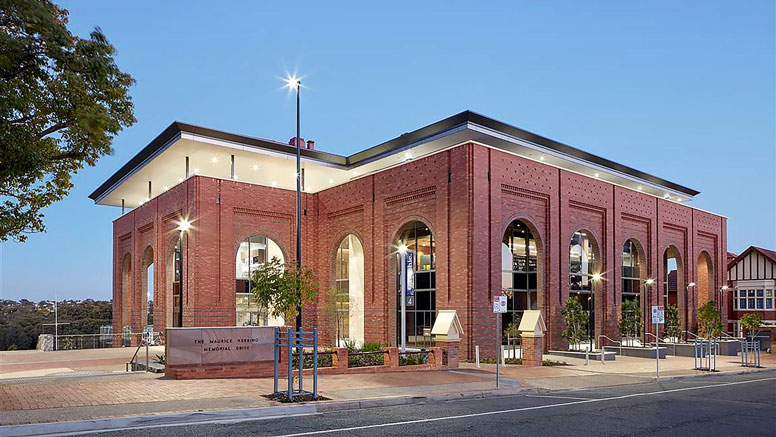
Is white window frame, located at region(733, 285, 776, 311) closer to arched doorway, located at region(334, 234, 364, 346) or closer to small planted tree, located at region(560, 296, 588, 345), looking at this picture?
small planted tree, located at region(560, 296, 588, 345)

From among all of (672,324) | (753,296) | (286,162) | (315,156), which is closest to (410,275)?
(315,156)

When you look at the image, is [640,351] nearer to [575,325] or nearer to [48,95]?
[575,325]

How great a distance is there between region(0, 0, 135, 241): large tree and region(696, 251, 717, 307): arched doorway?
44258 millimetres

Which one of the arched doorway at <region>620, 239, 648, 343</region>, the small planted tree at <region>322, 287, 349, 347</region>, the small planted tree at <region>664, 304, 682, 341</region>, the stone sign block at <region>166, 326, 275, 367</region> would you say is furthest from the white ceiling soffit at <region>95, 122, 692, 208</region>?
the stone sign block at <region>166, 326, 275, 367</region>

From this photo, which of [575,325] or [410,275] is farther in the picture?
[410,275]

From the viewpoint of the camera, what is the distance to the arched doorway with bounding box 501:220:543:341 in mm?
30414

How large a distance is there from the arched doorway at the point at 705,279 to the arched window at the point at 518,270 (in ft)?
73.6

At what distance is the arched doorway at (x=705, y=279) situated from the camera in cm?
4725

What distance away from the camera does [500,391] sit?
17.2m

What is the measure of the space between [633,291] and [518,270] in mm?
11408

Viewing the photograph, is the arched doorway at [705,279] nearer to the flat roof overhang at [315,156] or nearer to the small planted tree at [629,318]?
the flat roof overhang at [315,156]

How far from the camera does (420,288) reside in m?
31.0

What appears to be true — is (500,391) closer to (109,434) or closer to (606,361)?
(109,434)

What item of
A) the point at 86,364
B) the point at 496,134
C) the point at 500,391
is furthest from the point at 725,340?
the point at 86,364
